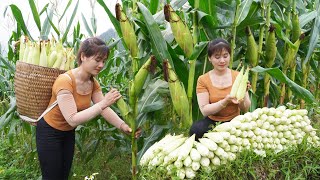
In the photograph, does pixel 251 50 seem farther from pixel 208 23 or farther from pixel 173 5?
pixel 173 5

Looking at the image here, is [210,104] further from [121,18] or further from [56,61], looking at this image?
[56,61]

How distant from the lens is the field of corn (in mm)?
2369

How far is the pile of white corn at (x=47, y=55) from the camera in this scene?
10.2 ft

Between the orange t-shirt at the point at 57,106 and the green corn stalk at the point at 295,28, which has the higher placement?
the green corn stalk at the point at 295,28

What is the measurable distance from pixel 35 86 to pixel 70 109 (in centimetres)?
38

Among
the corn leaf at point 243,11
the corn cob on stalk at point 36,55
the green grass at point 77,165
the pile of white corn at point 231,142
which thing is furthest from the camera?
the green grass at point 77,165

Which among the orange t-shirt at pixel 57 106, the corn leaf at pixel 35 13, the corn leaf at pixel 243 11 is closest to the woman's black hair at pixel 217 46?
the corn leaf at pixel 243 11

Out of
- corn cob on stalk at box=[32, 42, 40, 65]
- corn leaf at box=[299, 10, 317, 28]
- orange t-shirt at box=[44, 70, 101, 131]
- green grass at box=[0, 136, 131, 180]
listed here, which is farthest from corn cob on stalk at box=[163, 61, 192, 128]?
corn leaf at box=[299, 10, 317, 28]

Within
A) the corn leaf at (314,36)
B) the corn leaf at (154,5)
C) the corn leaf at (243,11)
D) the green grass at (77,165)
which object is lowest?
the green grass at (77,165)

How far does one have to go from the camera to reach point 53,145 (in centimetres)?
304

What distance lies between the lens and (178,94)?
296 centimetres

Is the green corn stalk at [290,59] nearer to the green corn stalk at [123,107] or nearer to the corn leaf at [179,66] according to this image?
the corn leaf at [179,66]

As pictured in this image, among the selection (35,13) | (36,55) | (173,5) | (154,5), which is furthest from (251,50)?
(35,13)

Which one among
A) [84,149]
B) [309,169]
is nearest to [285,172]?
[309,169]
